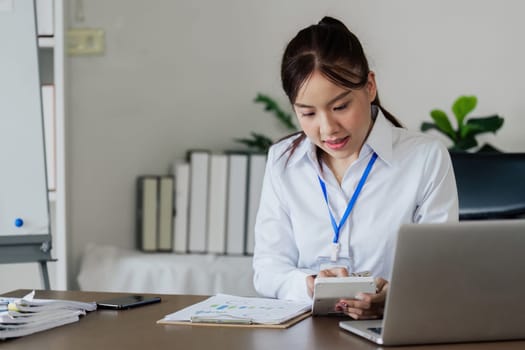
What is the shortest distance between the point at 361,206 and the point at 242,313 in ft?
1.41

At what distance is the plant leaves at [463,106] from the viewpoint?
2801mm

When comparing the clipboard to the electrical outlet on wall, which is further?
the electrical outlet on wall

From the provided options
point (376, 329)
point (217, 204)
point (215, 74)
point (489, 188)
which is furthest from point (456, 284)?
point (215, 74)

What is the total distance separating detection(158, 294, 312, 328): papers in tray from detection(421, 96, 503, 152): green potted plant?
1.40 meters

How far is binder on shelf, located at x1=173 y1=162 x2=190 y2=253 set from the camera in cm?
295

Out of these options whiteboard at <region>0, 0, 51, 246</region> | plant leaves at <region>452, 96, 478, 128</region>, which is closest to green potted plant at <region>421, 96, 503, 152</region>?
plant leaves at <region>452, 96, 478, 128</region>

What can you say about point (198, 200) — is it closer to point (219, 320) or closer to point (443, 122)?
point (443, 122)

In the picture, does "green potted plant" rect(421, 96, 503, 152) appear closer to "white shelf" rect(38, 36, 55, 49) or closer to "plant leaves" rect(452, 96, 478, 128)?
"plant leaves" rect(452, 96, 478, 128)

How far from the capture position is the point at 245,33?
10.3 feet

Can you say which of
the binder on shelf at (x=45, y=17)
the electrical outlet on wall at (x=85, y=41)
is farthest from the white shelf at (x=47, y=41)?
the electrical outlet on wall at (x=85, y=41)

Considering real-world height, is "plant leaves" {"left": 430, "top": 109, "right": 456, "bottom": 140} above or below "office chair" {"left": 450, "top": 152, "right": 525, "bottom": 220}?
above

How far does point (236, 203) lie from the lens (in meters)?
2.93

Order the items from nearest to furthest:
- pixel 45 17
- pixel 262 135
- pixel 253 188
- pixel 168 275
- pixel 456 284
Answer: pixel 456 284, pixel 45 17, pixel 168 275, pixel 253 188, pixel 262 135

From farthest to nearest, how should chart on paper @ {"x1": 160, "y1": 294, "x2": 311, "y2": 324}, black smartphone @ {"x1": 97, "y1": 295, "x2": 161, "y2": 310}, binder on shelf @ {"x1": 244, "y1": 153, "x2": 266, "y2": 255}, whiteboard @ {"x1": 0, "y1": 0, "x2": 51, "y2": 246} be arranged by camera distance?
1. binder on shelf @ {"x1": 244, "y1": 153, "x2": 266, "y2": 255}
2. whiteboard @ {"x1": 0, "y1": 0, "x2": 51, "y2": 246}
3. black smartphone @ {"x1": 97, "y1": 295, "x2": 161, "y2": 310}
4. chart on paper @ {"x1": 160, "y1": 294, "x2": 311, "y2": 324}
